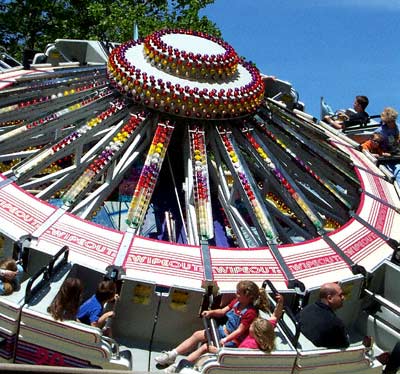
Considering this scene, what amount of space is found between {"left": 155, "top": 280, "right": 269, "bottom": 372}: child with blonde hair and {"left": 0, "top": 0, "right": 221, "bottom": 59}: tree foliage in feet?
73.4

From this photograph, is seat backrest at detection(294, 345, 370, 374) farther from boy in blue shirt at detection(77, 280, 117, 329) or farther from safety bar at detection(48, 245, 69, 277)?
safety bar at detection(48, 245, 69, 277)

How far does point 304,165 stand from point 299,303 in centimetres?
396

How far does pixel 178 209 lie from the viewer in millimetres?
12289

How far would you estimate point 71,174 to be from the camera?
11477 mm

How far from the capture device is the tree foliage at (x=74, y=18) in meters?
29.6

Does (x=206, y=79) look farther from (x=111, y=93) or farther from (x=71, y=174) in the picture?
(x=71, y=174)

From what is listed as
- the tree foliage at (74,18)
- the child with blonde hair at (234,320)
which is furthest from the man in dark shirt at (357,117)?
the tree foliage at (74,18)

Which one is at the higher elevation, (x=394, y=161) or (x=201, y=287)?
(x=394, y=161)

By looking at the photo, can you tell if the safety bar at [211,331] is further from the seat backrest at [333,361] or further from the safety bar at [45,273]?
the safety bar at [45,273]

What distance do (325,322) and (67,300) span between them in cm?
329

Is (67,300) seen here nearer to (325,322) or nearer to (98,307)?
(98,307)

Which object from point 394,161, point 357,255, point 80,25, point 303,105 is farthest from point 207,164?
point 80,25

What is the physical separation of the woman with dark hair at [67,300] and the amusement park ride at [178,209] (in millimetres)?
121

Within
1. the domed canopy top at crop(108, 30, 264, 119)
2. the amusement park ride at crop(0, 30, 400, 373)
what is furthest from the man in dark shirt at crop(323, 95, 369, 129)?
the domed canopy top at crop(108, 30, 264, 119)
